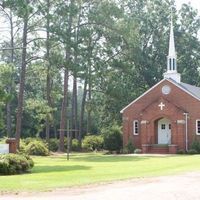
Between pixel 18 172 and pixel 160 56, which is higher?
pixel 160 56

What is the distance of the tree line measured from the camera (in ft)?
139

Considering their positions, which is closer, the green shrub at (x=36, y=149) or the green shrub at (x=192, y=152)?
the green shrub at (x=36, y=149)

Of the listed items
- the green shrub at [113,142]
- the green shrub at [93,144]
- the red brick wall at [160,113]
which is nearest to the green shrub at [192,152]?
the red brick wall at [160,113]

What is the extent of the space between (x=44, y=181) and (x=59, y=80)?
5045cm

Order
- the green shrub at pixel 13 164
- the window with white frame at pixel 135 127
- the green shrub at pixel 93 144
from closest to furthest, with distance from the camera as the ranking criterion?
the green shrub at pixel 13 164 → the window with white frame at pixel 135 127 → the green shrub at pixel 93 144

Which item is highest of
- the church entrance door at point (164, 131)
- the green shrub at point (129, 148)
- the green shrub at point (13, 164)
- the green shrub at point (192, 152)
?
the church entrance door at point (164, 131)

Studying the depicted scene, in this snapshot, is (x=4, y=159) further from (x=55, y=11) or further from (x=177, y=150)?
(x=177, y=150)

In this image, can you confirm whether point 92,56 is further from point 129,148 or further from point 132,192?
point 132,192

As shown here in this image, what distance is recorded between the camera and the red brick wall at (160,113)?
46094mm

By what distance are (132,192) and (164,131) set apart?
33.7 m

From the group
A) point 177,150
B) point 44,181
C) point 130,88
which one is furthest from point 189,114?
point 44,181

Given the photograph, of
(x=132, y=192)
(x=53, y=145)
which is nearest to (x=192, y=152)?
(x=53, y=145)

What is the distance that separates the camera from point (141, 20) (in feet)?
220

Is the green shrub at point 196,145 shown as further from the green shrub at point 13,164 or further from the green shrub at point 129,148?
the green shrub at point 13,164
